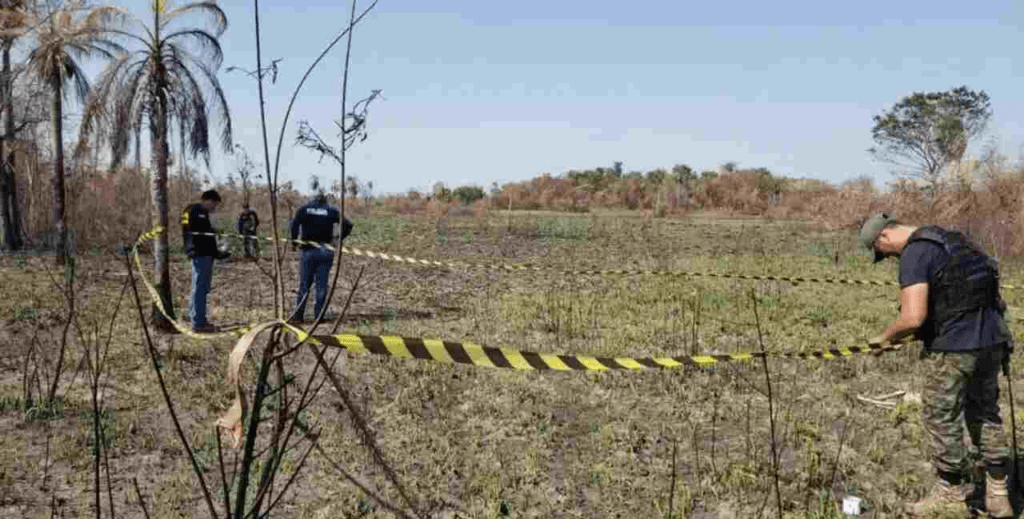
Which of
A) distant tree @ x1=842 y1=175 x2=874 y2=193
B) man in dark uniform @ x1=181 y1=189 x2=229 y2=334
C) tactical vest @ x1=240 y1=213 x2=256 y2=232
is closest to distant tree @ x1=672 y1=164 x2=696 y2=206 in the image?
distant tree @ x1=842 y1=175 x2=874 y2=193

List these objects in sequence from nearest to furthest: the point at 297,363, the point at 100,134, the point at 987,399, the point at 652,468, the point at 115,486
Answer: the point at 987,399 → the point at 115,486 → the point at 652,468 → the point at 297,363 → the point at 100,134

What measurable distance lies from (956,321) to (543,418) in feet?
9.46

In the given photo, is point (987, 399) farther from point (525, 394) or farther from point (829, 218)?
point (829, 218)

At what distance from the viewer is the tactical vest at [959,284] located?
3738mm

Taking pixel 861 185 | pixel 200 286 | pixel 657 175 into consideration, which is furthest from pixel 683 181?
pixel 200 286

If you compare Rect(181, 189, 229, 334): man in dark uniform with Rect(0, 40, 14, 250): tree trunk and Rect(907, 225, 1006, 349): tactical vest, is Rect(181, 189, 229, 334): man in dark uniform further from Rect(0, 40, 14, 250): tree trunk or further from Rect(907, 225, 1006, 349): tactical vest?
Rect(0, 40, 14, 250): tree trunk

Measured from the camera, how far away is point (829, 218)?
99.2 ft

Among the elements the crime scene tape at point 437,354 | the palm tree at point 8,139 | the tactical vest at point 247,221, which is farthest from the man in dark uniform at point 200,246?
the palm tree at point 8,139

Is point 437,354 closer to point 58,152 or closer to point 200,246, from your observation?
point 200,246

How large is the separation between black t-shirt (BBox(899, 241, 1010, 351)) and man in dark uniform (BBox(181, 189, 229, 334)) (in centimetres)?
657

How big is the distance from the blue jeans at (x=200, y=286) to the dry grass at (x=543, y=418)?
13.4 inches

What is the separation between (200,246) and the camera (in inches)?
303

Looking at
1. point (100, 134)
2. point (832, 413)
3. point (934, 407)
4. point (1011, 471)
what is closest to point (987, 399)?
point (934, 407)

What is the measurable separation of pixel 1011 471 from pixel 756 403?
1.83 m
